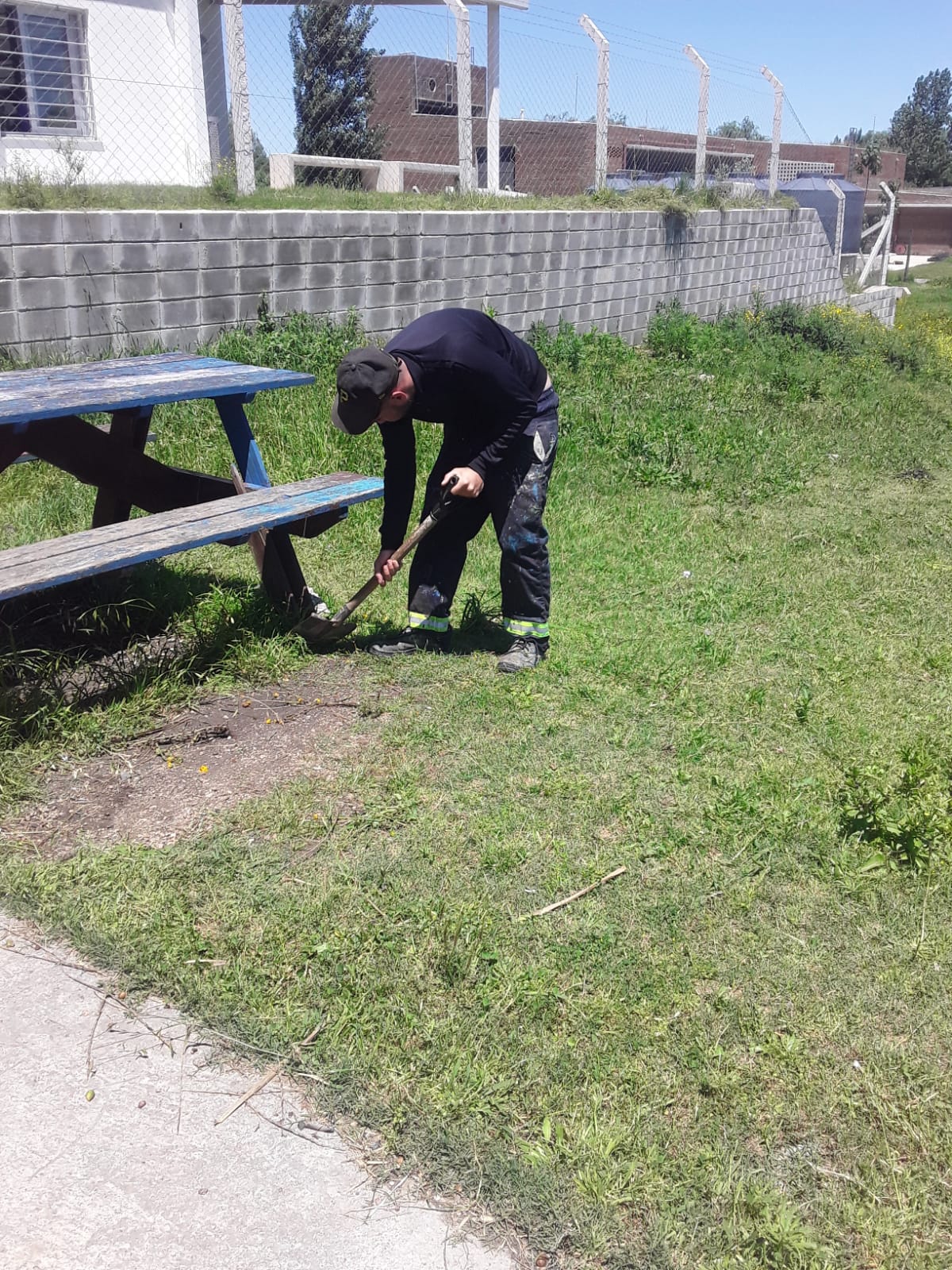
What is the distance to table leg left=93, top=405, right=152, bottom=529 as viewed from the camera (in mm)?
4609

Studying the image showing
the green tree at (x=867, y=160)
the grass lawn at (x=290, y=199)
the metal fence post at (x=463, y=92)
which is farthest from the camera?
the green tree at (x=867, y=160)

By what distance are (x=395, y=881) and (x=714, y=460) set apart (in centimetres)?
590

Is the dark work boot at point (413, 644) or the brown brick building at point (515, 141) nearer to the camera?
the dark work boot at point (413, 644)

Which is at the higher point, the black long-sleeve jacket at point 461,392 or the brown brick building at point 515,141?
the brown brick building at point 515,141

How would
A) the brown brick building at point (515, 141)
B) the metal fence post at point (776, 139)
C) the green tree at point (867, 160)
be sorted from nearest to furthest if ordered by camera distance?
the brown brick building at point (515, 141) → the metal fence post at point (776, 139) → the green tree at point (867, 160)

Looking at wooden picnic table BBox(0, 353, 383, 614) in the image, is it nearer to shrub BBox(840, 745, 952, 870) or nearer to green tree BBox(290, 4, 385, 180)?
shrub BBox(840, 745, 952, 870)

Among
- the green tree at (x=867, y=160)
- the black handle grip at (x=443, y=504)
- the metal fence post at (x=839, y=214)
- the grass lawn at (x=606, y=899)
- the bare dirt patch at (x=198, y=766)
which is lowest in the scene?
the grass lawn at (x=606, y=899)

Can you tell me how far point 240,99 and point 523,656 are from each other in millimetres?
5862

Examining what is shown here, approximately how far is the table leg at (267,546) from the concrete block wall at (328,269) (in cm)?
245

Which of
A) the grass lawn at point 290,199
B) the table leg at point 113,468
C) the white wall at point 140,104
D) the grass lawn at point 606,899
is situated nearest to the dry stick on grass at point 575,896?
the grass lawn at point 606,899

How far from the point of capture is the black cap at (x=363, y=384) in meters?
3.68

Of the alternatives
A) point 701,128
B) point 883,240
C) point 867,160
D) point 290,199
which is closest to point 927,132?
point 867,160

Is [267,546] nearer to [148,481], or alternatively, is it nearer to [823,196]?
[148,481]

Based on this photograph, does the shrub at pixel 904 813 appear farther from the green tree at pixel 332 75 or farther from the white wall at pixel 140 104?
the green tree at pixel 332 75
